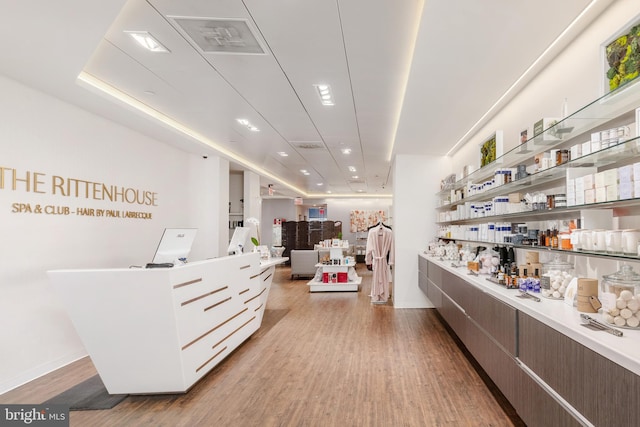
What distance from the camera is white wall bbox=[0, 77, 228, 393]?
326 centimetres

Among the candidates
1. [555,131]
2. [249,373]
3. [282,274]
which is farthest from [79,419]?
[282,274]

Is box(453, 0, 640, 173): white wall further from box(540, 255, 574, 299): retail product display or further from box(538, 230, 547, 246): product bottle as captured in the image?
box(540, 255, 574, 299): retail product display

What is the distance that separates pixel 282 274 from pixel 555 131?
374 inches

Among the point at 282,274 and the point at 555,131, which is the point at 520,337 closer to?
the point at 555,131

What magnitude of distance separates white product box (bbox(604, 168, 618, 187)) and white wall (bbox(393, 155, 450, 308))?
4.53m

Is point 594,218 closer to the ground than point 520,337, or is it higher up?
higher up

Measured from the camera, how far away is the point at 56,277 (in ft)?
8.57

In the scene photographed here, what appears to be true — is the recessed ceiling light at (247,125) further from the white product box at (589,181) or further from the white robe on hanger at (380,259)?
the white product box at (589,181)

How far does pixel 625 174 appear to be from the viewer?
171cm

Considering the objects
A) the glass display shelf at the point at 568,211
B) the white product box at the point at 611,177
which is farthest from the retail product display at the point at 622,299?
the white product box at the point at 611,177

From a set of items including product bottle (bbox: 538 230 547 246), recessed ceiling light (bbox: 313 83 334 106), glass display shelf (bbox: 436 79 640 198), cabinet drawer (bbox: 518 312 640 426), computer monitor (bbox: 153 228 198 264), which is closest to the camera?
cabinet drawer (bbox: 518 312 640 426)

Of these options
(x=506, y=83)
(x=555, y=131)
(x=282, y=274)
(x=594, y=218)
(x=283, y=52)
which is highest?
(x=283, y=52)

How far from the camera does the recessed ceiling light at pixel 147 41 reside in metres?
2.80

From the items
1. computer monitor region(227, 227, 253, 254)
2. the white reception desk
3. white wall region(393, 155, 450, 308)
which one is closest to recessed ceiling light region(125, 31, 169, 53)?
the white reception desk
